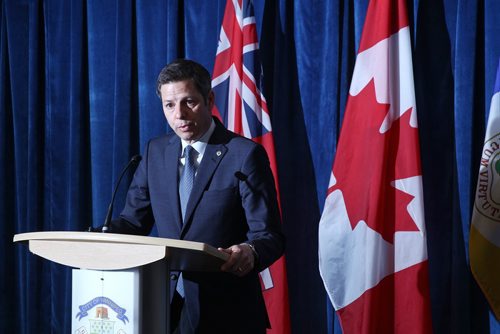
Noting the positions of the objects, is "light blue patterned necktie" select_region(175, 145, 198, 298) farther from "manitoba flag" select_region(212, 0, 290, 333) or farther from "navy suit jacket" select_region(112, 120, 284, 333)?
"manitoba flag" select_region(212, 0, 290, 333)

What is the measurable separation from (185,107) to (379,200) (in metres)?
1.39

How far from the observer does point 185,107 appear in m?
2.08

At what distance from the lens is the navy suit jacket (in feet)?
6.54

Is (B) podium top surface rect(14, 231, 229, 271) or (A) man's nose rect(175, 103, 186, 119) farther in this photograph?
(A) man's nose rect(175, 103, 186, 119)

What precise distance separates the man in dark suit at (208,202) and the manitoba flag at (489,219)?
1.31 m

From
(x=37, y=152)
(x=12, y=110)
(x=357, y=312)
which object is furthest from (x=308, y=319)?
(x=12, y=110)

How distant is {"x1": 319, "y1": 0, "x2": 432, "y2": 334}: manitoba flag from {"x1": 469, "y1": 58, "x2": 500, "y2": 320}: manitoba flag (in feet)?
0.77

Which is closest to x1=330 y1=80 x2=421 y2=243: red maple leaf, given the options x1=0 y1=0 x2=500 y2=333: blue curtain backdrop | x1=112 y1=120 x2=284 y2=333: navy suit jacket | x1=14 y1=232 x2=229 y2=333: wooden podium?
x1=0 y1=0 x2=500 y2=333: blue curtain backdrop

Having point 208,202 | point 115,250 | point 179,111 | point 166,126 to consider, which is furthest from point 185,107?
point 166,126

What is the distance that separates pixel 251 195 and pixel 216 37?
1.91 meters

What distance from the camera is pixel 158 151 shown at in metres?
2.23

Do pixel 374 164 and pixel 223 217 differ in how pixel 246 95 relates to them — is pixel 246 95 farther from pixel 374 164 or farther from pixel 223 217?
pixel 223 217

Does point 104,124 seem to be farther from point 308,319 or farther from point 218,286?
Answer: point 218,286

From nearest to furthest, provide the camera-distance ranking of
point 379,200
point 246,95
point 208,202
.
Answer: point 208,202
point 379,200
point 246,95
